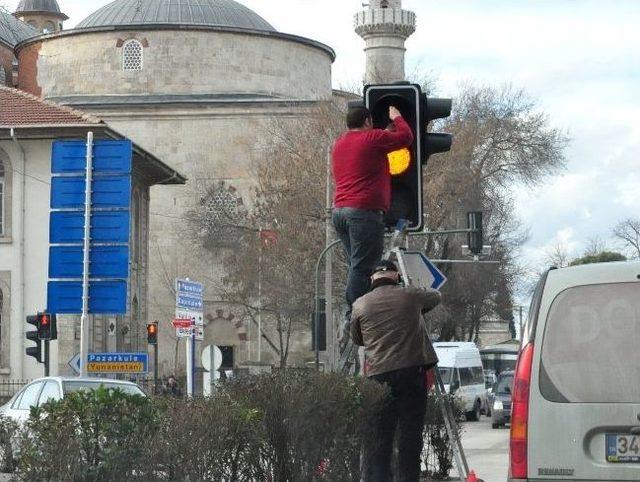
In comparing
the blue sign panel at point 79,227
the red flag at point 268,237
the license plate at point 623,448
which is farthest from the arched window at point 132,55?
the license plate at point 623,448

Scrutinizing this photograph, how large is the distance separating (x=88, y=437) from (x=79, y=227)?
17915 millimetres

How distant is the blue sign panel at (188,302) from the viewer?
29203mm

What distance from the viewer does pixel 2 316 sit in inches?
1909

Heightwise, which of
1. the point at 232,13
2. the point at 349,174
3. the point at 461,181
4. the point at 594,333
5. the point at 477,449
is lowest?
the point at 477,449

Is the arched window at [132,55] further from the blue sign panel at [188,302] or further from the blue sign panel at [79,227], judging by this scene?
the blue sign panel at [79,227]

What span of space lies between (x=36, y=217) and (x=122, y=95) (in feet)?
84.1

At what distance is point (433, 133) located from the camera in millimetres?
10898

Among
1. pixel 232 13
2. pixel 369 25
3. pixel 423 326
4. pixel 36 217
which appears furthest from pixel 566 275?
pixel 232 13

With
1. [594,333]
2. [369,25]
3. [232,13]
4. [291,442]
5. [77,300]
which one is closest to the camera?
[594,333]

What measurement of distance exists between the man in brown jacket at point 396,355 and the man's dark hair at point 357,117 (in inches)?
36.8

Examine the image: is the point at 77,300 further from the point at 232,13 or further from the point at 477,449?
the point at 232,13

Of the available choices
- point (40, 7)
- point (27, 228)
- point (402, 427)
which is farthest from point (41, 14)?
point (402, 427)

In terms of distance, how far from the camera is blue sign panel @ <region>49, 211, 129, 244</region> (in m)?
26.2

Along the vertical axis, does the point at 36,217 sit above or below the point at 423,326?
above
